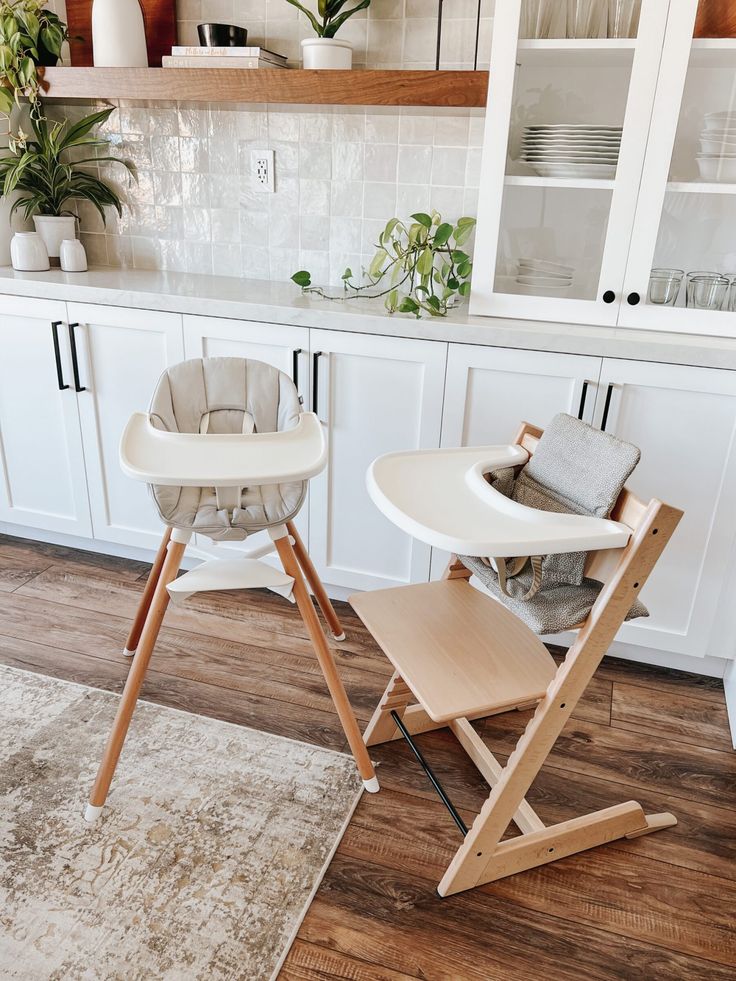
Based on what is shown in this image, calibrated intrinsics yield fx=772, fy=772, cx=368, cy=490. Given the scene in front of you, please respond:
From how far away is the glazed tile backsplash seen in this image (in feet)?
8.16

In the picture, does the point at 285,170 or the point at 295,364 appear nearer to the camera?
the point at 295,364

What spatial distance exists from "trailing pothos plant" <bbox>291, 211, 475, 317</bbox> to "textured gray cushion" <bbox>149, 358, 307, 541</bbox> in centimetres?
50

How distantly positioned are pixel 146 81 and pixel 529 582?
1.93m

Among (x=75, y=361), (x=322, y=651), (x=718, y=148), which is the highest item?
(x=718, y=148)

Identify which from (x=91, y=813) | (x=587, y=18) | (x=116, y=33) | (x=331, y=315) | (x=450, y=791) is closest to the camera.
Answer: (x=91, y=813)

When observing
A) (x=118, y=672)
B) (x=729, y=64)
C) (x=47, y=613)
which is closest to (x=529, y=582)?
(x=118, y=672)

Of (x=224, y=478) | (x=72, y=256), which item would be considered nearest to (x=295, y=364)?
(x=224, y=478)

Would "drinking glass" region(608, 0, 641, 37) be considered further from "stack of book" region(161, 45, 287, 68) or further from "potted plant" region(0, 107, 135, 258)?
"potted plant" region(0, 107, 135, 258)

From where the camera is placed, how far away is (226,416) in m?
2.01

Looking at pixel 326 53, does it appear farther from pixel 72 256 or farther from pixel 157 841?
pixel 157 841

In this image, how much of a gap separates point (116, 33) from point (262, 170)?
0.60 metres

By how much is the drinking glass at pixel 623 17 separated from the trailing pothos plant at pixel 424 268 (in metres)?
0.60

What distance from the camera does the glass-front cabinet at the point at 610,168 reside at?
1.95 metres

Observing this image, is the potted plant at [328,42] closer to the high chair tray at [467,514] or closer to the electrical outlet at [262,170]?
the electrical outlet at [262,170]
